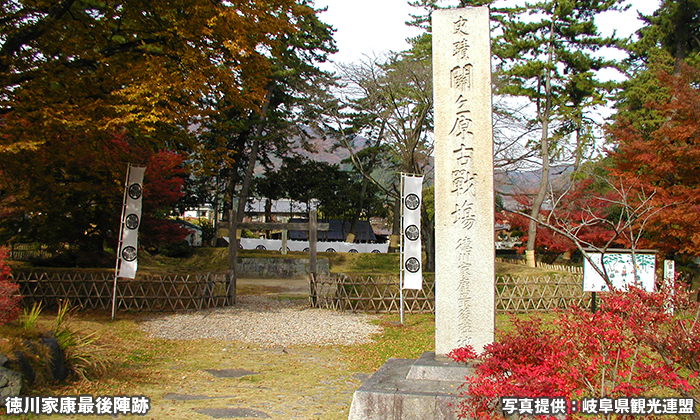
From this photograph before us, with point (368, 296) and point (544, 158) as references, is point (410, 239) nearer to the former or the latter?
point (368, 296)

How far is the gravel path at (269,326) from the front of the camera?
967cm

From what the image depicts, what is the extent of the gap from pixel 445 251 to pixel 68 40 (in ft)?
28.0

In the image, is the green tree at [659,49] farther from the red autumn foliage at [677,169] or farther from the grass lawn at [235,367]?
the grass lawn at [235,367]

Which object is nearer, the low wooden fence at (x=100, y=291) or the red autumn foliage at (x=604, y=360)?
the red autumn foliage at (x=604, y=360)

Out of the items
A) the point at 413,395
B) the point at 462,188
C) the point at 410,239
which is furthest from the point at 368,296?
the point at 413,395

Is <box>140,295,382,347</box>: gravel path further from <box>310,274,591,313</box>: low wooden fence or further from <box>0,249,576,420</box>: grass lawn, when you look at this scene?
<box>310,274,591,313</box>: low wooden fence

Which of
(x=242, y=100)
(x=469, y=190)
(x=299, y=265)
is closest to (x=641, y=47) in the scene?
(x=299, y=265)

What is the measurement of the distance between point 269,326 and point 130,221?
410 cm

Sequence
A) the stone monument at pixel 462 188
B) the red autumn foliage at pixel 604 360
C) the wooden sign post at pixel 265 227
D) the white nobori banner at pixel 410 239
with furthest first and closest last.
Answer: the wooden sign post at pixel 265 227 < the white nobori banner at pixel 410 239 < the stone monument at pixel 462 188 < the red autumn foliage at pixel 604 360

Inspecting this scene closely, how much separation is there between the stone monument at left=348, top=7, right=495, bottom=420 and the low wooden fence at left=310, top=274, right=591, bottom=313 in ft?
24.5

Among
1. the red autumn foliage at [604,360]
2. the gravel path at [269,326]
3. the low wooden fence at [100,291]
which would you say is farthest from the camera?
the low wooden fence at [100,291]

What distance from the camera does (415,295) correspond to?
12.9 metres

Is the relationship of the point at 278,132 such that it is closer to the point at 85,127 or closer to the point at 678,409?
the point at 85,127

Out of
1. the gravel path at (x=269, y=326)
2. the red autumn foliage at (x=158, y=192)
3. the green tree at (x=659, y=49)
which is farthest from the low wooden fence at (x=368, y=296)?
the green tree at (x=659, y=49)
